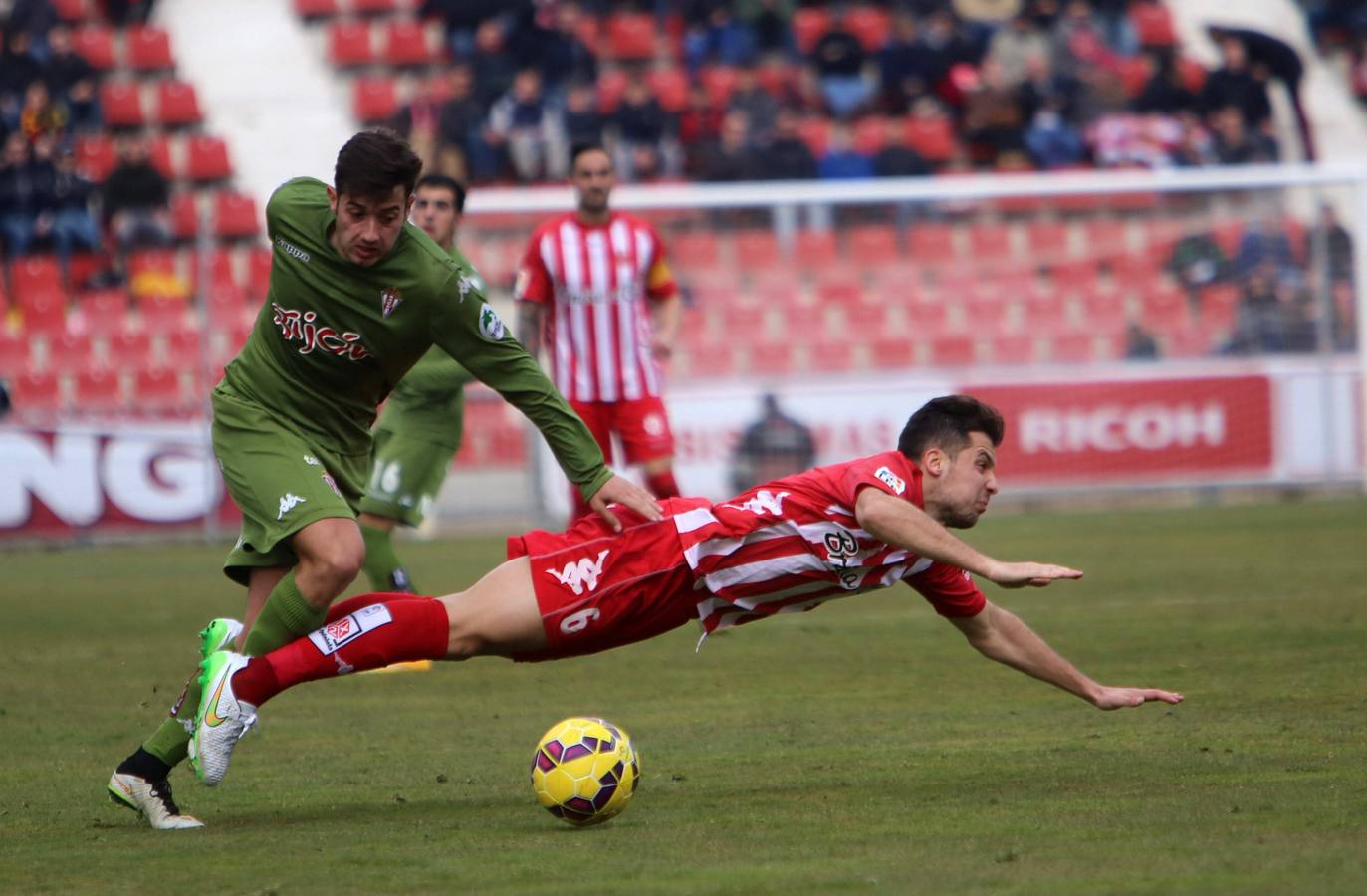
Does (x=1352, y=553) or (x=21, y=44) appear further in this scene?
(x=21, y=44)

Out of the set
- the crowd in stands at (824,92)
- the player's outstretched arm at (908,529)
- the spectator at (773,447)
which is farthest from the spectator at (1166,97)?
the player's outstretched arm at (908,529)

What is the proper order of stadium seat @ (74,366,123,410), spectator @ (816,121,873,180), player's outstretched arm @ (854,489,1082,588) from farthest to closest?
spectator @ (816,121,873,180) < stadium seat @ (74,366,123,410) < player's outstretched arm @ (854,489,1082,588)

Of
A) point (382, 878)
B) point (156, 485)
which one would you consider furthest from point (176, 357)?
point (382, 878)

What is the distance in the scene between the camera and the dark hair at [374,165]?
5.22m

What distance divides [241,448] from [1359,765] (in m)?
3.39

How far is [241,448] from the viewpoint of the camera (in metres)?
5.62

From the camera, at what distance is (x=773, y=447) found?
16.8 metres

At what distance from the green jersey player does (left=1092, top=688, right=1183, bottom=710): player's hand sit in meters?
1.48

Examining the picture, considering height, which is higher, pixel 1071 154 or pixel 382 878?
pixel 1071 154

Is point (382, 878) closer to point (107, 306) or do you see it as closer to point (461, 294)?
point (461, 294)

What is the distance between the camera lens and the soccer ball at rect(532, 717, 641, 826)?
5.11m

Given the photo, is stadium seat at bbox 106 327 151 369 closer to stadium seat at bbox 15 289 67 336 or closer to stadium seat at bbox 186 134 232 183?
stadium seat at bbox 15 289 67 336

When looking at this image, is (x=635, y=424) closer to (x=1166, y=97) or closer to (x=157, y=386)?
(x=157, y=386)

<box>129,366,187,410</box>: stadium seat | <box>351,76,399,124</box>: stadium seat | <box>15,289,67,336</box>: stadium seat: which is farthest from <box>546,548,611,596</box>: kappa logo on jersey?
<box>351,76,399,124</box>: stadium seat
